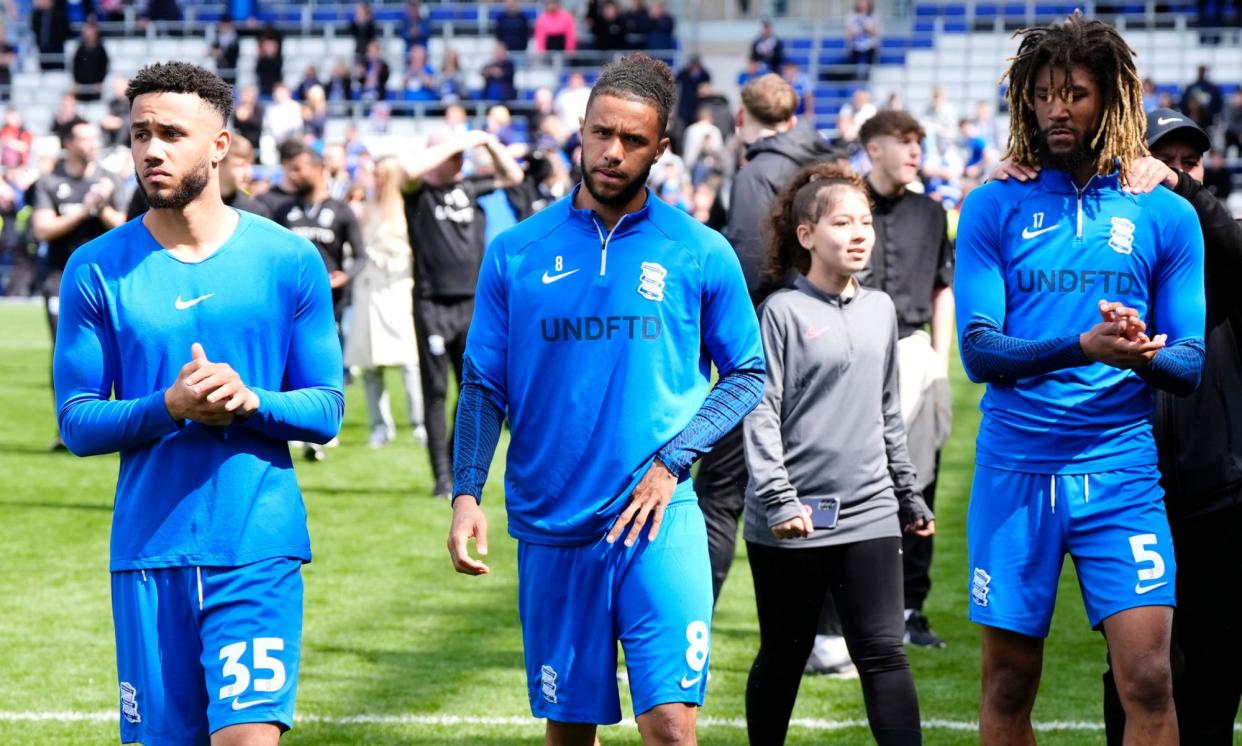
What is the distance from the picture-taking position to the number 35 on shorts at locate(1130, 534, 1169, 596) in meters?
4.56

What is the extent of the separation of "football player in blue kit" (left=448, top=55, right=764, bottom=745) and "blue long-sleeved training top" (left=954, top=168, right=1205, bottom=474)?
773 millimetres

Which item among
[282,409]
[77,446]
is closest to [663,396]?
[282,409]

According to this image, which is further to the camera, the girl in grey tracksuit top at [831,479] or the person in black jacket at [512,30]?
the person in black jacket at [512,30]

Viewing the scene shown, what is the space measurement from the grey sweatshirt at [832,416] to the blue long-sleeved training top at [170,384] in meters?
1.59

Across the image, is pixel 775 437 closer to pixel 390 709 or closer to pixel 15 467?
pixel 390 709

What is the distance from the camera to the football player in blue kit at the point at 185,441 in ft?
13.1

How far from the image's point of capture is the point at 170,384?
13.2 feet

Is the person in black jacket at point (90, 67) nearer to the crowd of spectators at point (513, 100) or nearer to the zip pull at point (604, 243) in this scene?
the crowd of spectators at point (513, 100)

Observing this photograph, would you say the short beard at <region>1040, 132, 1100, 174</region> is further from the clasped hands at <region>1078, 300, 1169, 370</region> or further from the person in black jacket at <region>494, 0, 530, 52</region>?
the person in black jacket at <region>494, 0, 530, 52</region>

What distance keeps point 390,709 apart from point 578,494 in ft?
8.54

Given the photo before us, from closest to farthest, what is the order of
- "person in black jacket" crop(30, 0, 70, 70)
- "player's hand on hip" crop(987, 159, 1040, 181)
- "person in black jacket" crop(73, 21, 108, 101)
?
"player's hand on hip" crop(987, 159, 1040, 181) → "person in black jacket" crop(73, 21, 108, 101) → "person in black jacket" crop(30, 0, 70, 70)

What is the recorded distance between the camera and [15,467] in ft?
40.9

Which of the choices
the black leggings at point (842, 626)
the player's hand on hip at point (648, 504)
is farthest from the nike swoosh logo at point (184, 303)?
the black leggings at point (842, 626)

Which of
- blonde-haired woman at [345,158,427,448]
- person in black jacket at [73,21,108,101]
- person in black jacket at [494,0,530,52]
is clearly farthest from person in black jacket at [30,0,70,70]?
blonde-haired woman at [345,158,427,448]
